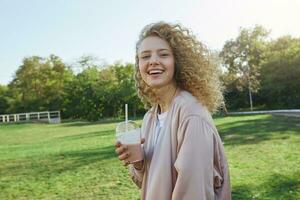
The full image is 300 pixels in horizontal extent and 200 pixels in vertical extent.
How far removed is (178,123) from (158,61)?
0.31 meters

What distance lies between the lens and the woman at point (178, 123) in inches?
59.7

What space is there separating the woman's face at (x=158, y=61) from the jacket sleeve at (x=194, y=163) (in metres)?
0.28

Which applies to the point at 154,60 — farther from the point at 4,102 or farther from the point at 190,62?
the point at 4,102

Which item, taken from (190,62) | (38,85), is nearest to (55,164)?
(190,62)

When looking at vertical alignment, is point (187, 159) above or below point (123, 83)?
below

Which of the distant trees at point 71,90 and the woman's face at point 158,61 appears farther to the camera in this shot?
the distant trees at point 71,90

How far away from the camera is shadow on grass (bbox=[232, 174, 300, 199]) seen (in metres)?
4.90

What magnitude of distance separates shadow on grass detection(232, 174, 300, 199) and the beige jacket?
3422 millimetres

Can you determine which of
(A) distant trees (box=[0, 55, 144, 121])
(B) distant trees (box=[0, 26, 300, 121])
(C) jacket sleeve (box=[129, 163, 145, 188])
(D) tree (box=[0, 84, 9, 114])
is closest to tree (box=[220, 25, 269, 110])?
(B) distant trees (box=[0, 26, 300, 121])

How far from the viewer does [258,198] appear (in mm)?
4824

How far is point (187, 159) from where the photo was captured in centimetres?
151

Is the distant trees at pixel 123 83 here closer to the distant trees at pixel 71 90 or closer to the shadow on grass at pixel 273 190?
the distant trees at pixel 71 90

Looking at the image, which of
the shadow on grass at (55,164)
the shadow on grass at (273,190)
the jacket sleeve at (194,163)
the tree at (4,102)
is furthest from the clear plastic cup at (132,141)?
the tree at (4,102)

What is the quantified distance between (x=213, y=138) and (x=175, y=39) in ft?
1.55
